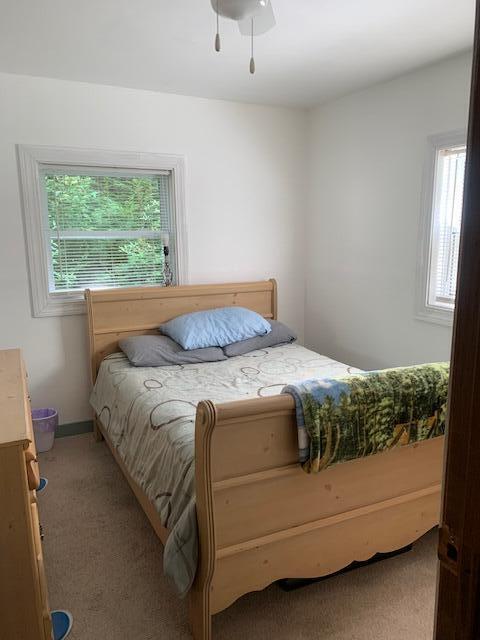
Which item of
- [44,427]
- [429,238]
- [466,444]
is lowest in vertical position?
[44,427]

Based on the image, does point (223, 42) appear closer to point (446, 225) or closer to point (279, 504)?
point (446, 225)

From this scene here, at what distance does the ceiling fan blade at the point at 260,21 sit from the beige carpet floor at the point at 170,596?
91.5 inches

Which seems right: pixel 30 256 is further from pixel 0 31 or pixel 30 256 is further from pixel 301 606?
pixel 301 606

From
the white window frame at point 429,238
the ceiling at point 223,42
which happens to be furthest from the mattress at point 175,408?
the ceiling at point 223,42

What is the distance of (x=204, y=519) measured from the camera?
1494mm

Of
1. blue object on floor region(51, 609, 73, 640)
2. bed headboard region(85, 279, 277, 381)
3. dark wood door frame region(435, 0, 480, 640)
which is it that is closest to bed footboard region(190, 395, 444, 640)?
blue object on floor region(51, 609, 73, 640)

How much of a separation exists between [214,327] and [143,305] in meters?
0.56

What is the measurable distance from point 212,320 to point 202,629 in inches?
80.6

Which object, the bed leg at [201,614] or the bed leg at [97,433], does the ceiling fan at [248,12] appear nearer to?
the bed leg at [201,614]

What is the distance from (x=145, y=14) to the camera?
2137mm

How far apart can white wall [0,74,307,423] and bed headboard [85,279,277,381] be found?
150 mm

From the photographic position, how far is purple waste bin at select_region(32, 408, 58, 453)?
312 centimetres

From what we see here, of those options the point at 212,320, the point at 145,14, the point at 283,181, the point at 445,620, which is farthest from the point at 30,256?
the point at 445,620

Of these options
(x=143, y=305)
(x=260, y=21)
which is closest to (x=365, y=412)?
(x=260, y=21)
